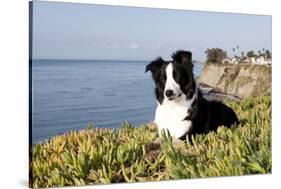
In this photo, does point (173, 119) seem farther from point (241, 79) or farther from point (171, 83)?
point (241, 79)

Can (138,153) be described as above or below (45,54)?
below

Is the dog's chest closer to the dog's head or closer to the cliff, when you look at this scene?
the dog's head

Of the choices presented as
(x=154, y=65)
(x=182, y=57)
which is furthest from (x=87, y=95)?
(x=182, y=57)

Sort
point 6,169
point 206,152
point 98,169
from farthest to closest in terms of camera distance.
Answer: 1. point 206,152
2. point 98,169
3. point 6,169

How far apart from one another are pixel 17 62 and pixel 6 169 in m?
0.42

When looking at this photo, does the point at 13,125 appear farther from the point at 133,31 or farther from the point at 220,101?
the point at 220,101

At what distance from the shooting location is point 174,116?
224cm

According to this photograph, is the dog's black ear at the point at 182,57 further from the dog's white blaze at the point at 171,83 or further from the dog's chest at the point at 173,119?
the dog's chest at the point at 173,119

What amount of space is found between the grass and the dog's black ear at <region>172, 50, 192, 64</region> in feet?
1.02

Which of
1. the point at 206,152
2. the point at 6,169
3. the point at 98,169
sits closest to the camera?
the point at 6,169

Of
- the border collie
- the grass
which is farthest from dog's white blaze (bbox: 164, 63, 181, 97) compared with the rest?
the grass

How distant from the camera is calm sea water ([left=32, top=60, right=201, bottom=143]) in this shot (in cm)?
202

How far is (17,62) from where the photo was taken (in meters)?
1.97

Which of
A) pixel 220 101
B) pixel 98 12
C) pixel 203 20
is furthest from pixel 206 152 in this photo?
pixel 98 12
